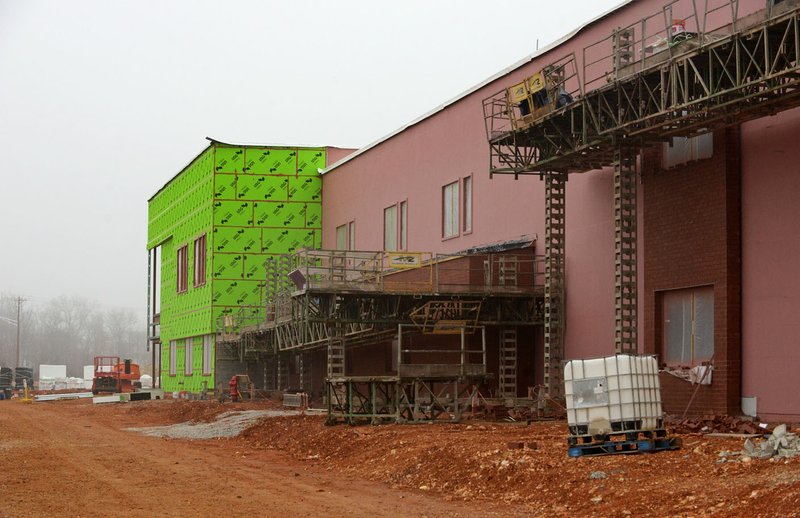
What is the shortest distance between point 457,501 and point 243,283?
1684 inches

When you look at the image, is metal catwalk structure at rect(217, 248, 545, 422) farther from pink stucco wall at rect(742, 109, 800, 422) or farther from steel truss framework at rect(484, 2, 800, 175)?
pink stucco wall at rect(742, 109, 800, 422)

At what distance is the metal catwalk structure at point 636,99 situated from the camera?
863 inches

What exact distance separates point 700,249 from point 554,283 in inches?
279

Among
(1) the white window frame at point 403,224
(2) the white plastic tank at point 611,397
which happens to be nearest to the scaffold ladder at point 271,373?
(1) the white window frame at point 403,224

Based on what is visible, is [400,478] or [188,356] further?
[188,356]

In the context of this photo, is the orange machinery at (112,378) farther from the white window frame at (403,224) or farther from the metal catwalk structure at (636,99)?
the metal catwalk structure at (636,99)

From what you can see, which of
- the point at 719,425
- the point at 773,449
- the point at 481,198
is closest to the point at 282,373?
the point at 481,198

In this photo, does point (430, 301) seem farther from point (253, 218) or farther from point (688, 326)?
point (253, 218)

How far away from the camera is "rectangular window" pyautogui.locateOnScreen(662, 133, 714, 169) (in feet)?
86.6

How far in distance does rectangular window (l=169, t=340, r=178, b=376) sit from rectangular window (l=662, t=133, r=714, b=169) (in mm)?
46773

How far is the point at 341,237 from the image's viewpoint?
183 feet

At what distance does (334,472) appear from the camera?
73.9ft

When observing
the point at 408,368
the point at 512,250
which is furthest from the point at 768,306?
the point at 512,250

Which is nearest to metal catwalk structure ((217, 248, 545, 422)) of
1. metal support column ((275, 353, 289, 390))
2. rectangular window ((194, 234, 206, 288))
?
metal support column ((275, 353, 289, 390))
